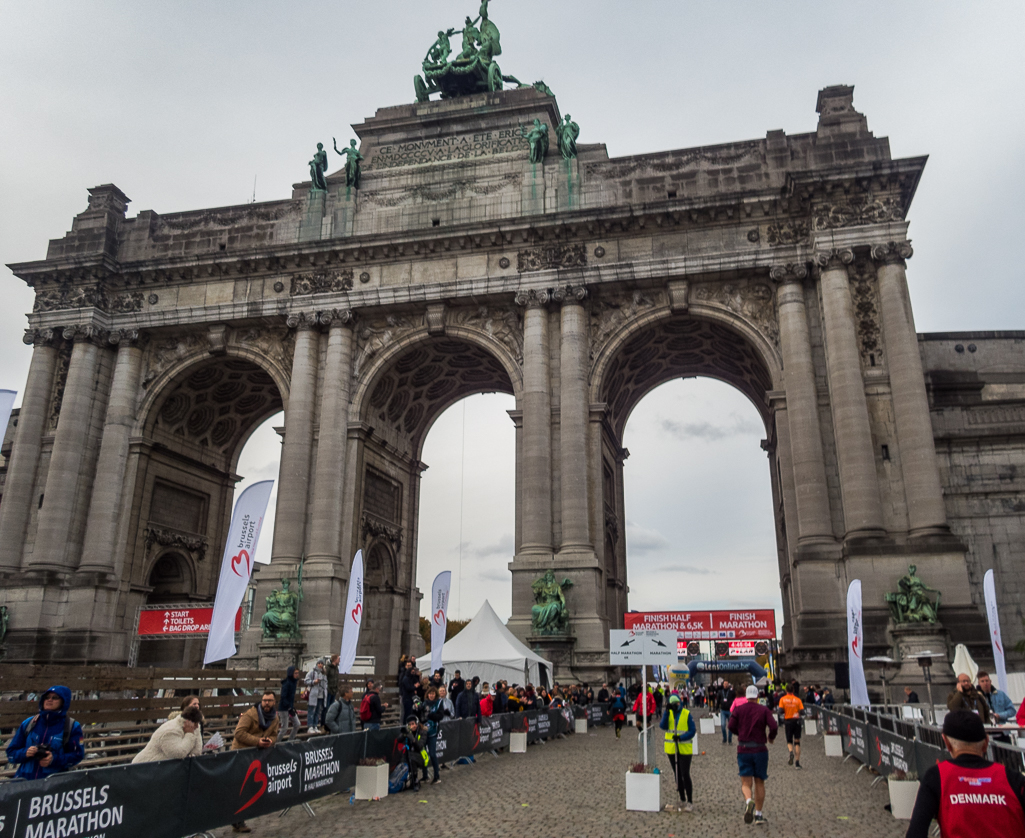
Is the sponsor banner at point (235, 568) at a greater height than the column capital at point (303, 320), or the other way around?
the column capital at point (303, 320)

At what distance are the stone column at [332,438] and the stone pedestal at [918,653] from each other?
19.4 meters

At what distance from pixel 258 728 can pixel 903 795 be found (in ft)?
27.9

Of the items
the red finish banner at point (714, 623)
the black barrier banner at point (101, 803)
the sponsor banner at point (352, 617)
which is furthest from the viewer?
the red finish banner at point (714, 623)

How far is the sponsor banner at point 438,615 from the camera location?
20.7m

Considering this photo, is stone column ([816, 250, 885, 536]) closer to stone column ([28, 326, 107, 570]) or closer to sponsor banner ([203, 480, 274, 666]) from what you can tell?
sponsor banner ([203, 480, 274, 666])

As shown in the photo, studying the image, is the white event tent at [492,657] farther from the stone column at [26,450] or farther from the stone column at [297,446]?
the stone column at [26,450]

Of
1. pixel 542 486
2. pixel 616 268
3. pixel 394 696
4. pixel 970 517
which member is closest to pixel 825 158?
pixel 616 268

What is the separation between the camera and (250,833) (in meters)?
10.1

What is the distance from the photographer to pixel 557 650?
89.9 ft

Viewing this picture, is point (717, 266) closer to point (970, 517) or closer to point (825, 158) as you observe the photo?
point (825, 158)

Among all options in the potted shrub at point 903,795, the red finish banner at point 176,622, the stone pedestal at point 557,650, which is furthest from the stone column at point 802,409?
the red finish banner at point 176,622

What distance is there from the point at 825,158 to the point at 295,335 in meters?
22.5

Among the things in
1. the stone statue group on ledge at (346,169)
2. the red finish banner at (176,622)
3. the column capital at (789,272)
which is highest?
the stone statue group on ledge at (346,169)

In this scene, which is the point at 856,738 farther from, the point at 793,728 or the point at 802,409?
the point at 802,409
